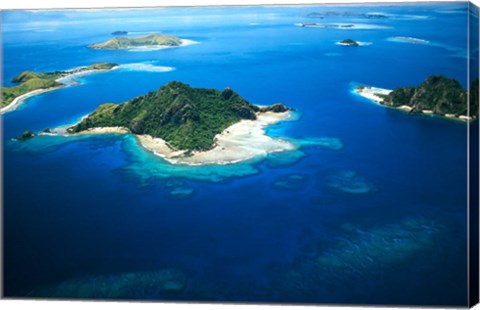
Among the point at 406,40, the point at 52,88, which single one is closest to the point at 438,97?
the point at 406,40

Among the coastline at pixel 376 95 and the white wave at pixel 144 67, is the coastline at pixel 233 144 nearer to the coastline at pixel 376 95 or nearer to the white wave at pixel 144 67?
the white wave at pixel 144 67

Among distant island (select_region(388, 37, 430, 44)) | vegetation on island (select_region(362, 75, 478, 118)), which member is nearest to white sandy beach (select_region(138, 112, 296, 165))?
vegetation on island (select_region(362, 75, 478, 118))

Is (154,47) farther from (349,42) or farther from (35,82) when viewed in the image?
(349,42)

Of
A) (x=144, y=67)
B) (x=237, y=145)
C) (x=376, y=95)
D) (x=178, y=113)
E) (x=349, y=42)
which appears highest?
(x=349, y=42)

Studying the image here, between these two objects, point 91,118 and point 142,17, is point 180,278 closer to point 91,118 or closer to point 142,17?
point 91,118

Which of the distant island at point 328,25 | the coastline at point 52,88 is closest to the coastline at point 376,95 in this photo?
the distant island at point 328,25

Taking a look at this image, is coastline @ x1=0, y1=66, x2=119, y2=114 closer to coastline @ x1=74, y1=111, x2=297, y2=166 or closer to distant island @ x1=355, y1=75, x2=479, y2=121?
coastline @ x1=74, y1=111, x2=297, y2=166

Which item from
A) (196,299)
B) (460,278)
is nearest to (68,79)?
(196,299)
